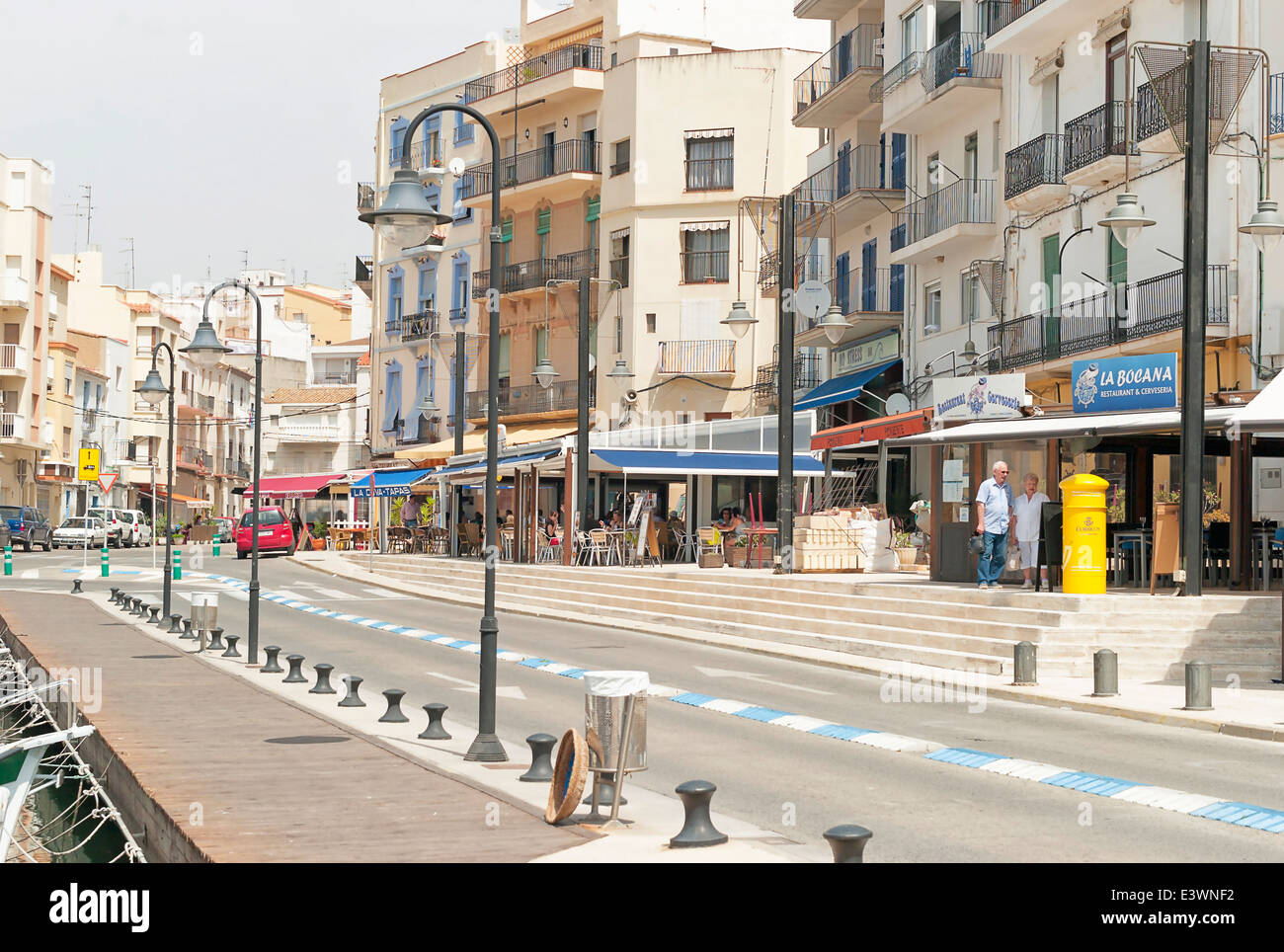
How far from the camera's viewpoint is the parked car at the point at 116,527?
71.0 meters

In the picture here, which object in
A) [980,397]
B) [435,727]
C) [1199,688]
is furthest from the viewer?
[980,397]

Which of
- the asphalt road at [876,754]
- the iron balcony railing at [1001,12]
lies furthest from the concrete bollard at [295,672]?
the iron balcony railing at [1001,12]

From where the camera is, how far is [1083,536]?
798 inches

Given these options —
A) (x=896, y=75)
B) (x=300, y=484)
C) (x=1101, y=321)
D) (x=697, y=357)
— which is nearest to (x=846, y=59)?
(x=896, y=75)

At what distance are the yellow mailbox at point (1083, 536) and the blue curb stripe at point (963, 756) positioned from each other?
700 centimetres

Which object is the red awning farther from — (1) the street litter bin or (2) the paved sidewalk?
(1) the street litter bin

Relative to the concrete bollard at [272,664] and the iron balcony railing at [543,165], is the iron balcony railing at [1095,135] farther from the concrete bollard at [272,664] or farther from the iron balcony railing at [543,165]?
the iron balcony railing at [543,165]

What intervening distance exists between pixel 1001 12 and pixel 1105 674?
2223 cm

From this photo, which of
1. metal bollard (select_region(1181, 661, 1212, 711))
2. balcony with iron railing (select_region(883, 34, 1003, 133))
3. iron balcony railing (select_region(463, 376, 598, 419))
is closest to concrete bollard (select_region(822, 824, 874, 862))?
metal bollard (select_region(1181, 661, 1212, 711))

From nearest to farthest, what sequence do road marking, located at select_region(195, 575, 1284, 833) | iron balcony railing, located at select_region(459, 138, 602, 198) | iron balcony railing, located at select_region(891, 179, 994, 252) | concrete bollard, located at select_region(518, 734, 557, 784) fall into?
road marking, located at select_region(195, 575, 1284, 833)
concrete bollard, located at select_region(518, 734, 557, 784)
iron balcony railing, located at select_region(891, 179, 994, 252)
iron balcony railing, located at select_region(459, 138, 602, 198)

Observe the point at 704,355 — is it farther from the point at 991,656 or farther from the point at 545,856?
the point at 545,856

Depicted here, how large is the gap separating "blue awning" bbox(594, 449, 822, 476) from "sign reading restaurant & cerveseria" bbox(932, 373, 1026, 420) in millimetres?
10870

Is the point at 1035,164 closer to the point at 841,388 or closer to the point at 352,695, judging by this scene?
the point at 841,388

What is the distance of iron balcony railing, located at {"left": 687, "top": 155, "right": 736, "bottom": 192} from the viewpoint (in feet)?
170
